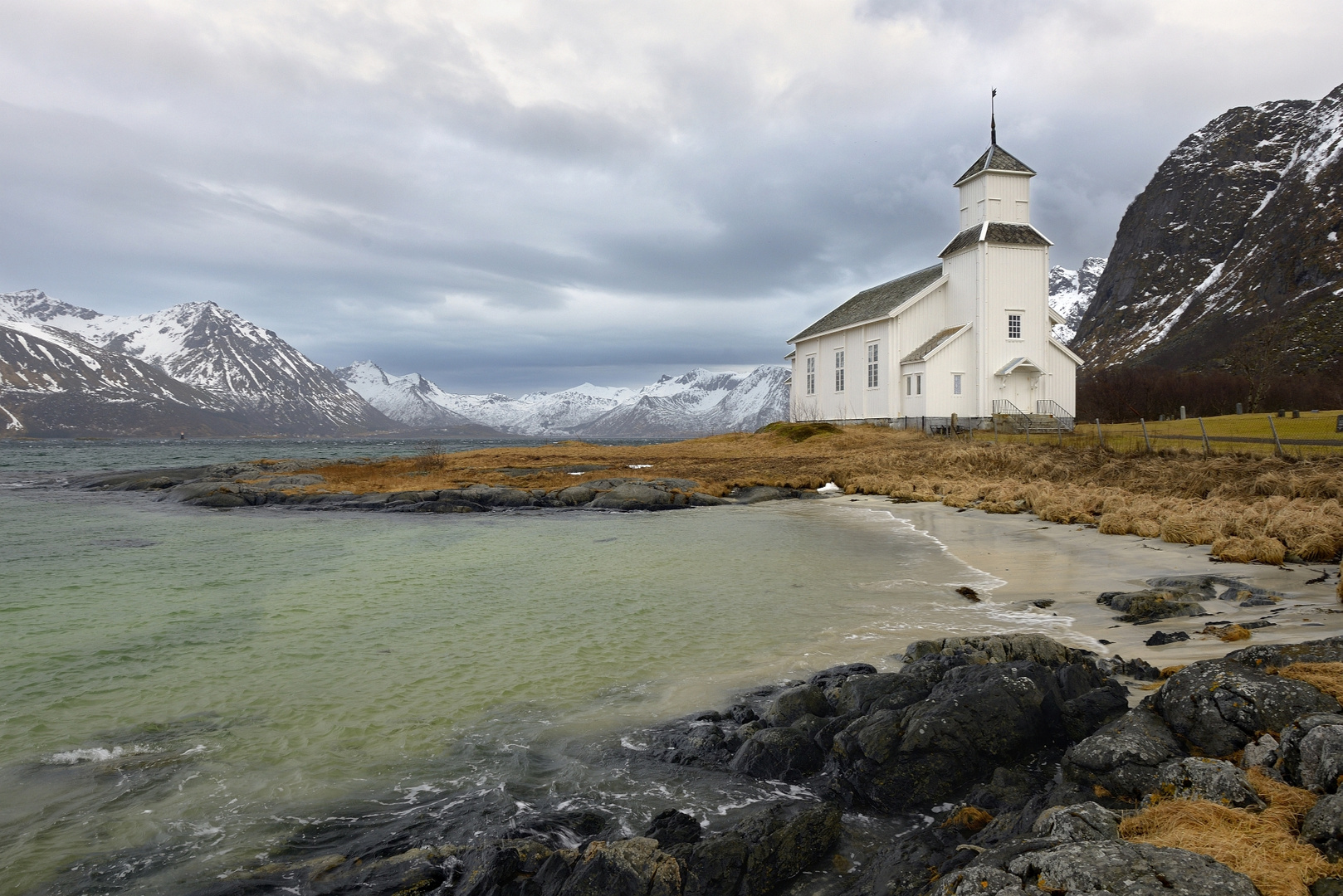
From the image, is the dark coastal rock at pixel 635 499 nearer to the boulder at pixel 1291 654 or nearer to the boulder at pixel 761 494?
the boulder at pixel 761 494

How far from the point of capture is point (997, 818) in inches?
172

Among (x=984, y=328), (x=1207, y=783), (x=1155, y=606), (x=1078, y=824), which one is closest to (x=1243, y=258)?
(x=984, y=328)

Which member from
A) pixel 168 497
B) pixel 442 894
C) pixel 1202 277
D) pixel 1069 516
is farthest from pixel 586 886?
pixel 1202 277

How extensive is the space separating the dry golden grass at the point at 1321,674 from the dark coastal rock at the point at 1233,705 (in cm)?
12

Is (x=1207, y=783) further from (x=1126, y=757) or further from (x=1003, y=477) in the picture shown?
(x=1003, y=477)

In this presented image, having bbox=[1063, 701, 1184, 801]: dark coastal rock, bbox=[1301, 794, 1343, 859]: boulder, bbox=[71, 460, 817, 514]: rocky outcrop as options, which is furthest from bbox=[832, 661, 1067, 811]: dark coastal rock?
bbox=[71, 460, 817, 514]: rocky outcrop

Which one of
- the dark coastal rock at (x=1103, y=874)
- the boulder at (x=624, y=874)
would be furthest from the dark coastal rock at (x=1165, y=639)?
the boulder at (x=624, y=874)

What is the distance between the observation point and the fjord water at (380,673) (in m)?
5.32

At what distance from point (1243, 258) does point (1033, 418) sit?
519 feet

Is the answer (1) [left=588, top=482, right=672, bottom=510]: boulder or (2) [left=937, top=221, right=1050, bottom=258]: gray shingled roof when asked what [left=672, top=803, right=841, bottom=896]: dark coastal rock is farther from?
(2) [left=937, top=221, right=1050, bottom=258]: gray shingled roof

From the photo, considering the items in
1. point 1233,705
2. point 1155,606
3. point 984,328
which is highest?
point 984,328

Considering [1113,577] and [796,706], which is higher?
Result: [1113,577]

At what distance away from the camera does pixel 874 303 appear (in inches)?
1880

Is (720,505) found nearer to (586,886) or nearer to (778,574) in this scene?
(778,574)
